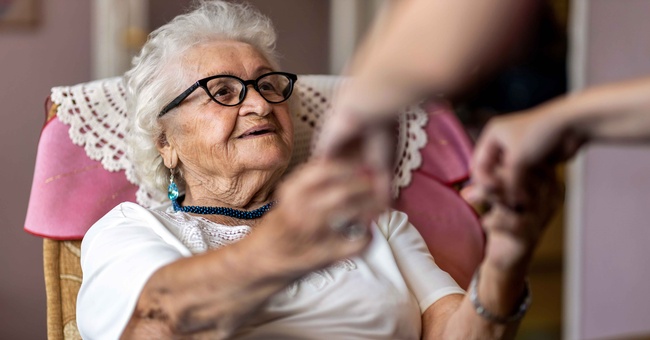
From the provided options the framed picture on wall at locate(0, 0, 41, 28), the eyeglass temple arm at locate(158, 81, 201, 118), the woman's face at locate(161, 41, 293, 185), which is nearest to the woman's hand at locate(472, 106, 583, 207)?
the woman's face at locate(161, 41, 293, 185)

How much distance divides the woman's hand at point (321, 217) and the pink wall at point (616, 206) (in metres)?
2.73

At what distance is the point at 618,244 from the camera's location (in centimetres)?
333

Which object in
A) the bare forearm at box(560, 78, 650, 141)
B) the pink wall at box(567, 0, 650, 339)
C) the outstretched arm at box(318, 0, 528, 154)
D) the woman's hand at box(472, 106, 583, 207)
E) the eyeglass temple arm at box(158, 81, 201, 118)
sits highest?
the outstretched arm at box(318, 0, 528, 154)

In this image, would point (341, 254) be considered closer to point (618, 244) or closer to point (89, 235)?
point (89, 235)

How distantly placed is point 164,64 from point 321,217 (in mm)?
869

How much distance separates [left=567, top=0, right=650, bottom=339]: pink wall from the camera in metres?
3.27

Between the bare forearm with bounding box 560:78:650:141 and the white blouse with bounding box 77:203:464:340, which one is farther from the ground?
the bare forearm with bounding box 560:78:650:141

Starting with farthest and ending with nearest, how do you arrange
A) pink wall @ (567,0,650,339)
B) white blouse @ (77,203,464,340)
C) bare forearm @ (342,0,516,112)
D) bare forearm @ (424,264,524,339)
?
pink wall @ (567,0,650,339)
white blouse @ (77,203,464,340)
bare forearm @ (424,264,524,339)
bare forearm @ (342,0,516,112)

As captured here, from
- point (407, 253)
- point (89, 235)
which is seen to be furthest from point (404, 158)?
point (89, 235)

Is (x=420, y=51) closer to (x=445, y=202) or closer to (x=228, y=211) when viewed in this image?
Answer: (x=228, y=211)

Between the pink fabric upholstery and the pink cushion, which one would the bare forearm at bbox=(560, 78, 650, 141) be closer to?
the pink cushion

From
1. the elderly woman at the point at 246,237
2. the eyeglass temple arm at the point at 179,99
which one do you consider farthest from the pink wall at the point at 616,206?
the eyeglass temple arm at the point at 179,99

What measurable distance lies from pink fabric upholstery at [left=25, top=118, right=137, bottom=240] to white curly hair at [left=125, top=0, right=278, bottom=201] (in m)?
0.07

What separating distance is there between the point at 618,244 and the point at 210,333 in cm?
269
